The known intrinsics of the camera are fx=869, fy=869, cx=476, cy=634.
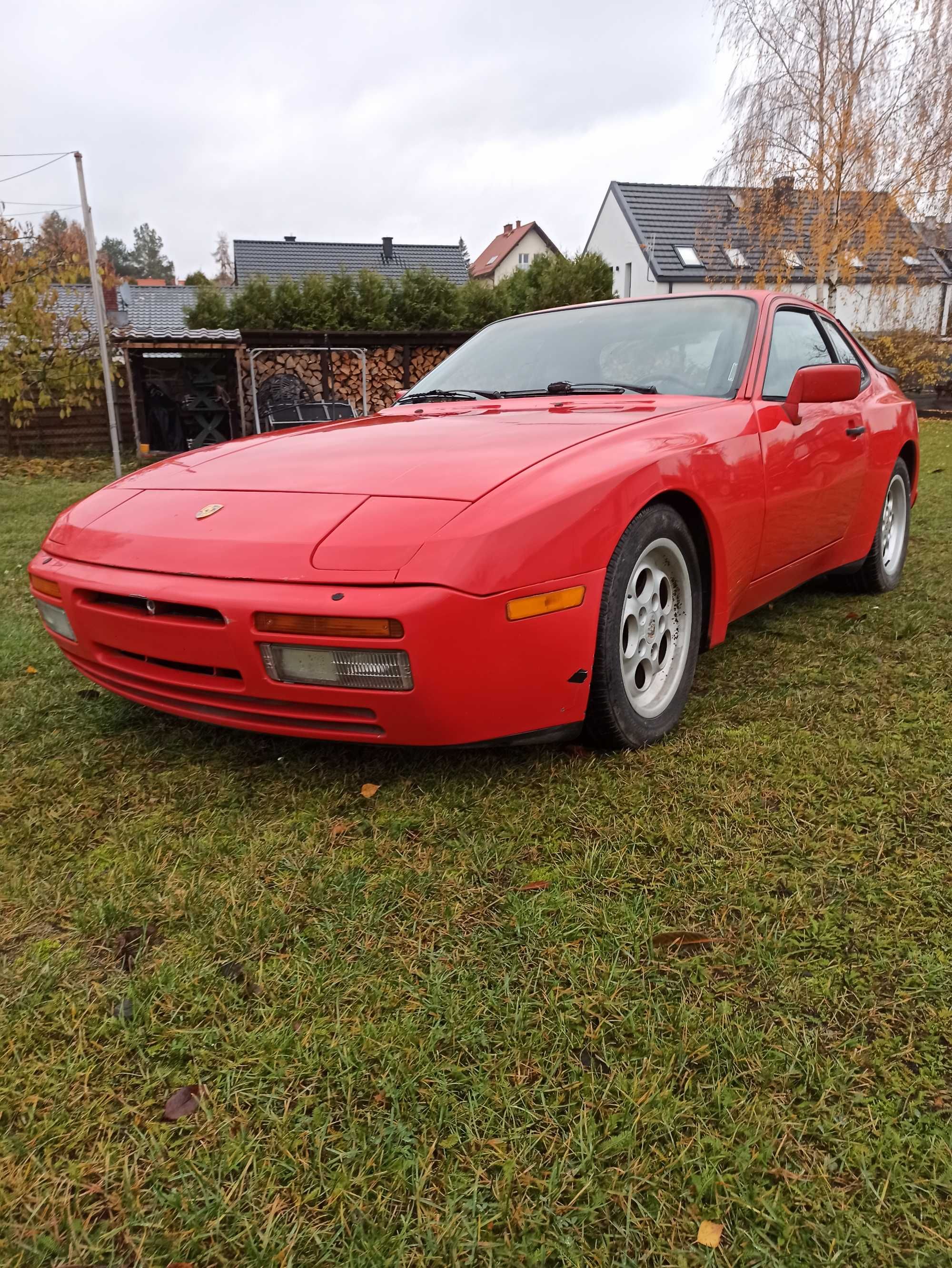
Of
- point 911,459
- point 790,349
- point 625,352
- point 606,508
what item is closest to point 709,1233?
point 606,508

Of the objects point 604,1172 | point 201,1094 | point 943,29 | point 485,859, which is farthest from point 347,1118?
point 943,29

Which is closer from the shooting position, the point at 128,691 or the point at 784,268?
the point at 128,691

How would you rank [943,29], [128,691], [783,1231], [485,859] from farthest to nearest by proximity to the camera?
[943,29], [128,691], [485,859], [783,1231]

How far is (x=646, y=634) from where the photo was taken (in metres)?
2.34

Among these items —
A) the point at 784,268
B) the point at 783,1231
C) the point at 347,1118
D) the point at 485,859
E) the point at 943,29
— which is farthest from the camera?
the point at 784,268

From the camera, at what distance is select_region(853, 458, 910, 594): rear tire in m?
3.88

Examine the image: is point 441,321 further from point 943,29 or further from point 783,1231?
point 783,1231

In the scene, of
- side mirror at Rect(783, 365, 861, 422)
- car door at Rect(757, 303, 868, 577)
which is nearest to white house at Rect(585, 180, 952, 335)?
car door at Rect(757, 303, 868, 577)

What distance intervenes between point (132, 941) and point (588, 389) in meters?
2.12

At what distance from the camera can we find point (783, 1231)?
1050mm

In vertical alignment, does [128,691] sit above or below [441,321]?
below

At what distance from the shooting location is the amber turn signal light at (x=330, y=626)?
5.76 ft

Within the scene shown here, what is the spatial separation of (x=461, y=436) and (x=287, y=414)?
10174 millimetres

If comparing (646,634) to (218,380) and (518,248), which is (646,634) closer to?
(218,380)
